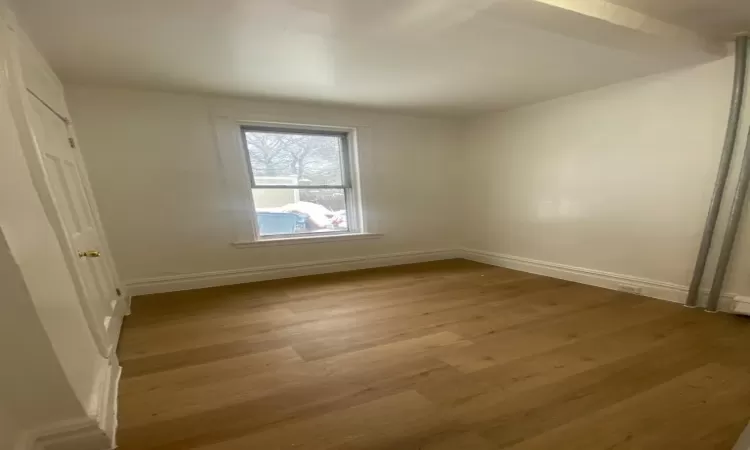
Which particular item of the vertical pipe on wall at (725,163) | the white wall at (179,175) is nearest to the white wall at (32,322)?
the white wall at (179,175)

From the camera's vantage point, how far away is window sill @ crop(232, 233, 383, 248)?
146 inches

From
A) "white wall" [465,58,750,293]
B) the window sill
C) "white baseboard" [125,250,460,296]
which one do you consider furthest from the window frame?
"white wall" [465,58,750,293]

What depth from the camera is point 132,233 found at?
127 inches

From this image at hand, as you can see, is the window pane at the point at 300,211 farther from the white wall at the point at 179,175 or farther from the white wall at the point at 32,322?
the white wall at the point at 32,322

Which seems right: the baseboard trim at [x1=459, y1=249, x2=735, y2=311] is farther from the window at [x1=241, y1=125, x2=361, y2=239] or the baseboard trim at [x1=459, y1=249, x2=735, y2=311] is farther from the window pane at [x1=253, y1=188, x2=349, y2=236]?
the window pane at [x1=253, y1=188, x2=349, y2=236]

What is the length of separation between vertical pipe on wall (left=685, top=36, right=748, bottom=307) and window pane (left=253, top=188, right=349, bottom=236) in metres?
3.27

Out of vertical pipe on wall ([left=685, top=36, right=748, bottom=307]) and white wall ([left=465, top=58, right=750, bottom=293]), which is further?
white wall ([left=465, top=58, right=750, bottom=293])

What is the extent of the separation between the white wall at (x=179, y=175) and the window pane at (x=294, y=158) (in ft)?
0.82

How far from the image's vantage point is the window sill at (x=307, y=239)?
371 cm

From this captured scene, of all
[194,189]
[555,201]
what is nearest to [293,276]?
[194,189]

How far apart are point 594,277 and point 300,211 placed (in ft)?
10.2

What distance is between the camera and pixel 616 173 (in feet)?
10.2

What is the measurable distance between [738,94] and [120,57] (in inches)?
163

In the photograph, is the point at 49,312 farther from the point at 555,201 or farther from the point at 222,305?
the point at 555,201
